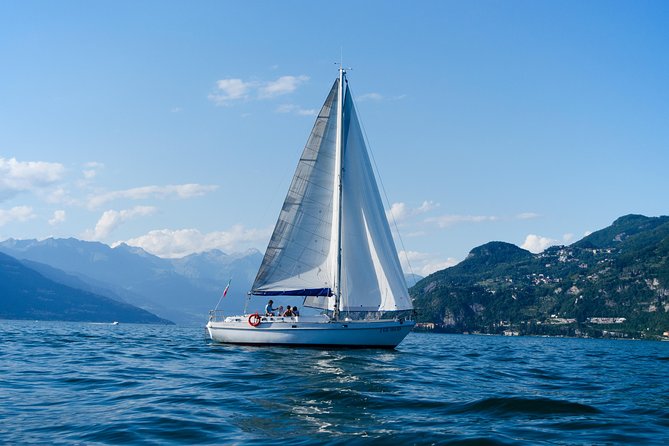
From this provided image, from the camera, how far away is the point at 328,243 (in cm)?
4844

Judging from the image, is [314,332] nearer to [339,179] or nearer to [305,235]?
[305,235]

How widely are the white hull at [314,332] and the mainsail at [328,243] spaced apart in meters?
1.99

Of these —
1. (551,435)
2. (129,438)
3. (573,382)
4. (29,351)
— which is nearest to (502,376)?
(573,382)

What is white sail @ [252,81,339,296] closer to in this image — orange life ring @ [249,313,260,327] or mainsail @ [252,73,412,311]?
mainsail @ [252,73,412,311]

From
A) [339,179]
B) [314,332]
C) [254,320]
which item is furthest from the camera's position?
[339,179]

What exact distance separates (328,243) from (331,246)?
35 cm

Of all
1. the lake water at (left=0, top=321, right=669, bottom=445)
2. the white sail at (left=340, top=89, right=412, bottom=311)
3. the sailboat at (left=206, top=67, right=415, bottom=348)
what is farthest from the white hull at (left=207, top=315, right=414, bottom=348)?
the lake water at (left=0, top=321, right=669, bottom=445)

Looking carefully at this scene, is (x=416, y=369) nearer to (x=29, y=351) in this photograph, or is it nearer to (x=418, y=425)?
(x=418, y=425)

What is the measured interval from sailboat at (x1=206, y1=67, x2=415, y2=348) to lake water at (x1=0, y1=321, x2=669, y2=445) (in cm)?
1303

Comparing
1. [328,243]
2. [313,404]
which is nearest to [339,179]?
[328,243]

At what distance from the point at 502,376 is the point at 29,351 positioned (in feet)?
103

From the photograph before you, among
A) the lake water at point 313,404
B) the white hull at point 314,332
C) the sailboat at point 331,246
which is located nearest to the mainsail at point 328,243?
the sailboat at point 331,246

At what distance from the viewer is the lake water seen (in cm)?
1562

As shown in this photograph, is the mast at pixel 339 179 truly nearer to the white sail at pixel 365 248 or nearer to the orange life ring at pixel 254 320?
the white sail at pixel 365 248
